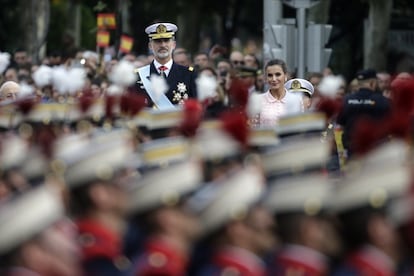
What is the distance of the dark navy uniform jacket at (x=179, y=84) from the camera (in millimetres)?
15922

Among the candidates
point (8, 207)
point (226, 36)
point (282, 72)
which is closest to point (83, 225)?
point (8, 207)

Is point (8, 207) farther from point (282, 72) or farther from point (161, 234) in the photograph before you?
point (282, 72)

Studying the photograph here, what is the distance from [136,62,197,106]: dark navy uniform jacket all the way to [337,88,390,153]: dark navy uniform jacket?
2.92m

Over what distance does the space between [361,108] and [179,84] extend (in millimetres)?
3674

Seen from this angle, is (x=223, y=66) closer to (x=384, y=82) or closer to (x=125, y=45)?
(x=384, y=82)

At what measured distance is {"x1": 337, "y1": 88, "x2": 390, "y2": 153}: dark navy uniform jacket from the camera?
18959mm

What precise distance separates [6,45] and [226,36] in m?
6.65

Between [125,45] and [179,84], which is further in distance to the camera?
[125,45]

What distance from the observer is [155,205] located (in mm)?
8805

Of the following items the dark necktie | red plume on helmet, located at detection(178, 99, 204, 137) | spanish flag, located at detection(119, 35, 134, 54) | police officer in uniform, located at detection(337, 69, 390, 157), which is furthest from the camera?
spanish flag, located at detection(119, 35, 134, 54)

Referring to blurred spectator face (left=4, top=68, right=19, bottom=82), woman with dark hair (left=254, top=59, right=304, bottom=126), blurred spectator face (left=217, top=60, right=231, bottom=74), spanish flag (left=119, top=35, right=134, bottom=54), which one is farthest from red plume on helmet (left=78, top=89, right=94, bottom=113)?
spanish flag (left=119, top=35, right=134, bottom=54)

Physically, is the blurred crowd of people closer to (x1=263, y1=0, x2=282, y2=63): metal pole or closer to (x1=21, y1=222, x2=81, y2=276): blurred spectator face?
(x1=21, y1=222, x2=81, y2=276): blurred spectator face

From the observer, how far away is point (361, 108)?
63.1 ft

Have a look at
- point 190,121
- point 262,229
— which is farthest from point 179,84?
point 262,229
